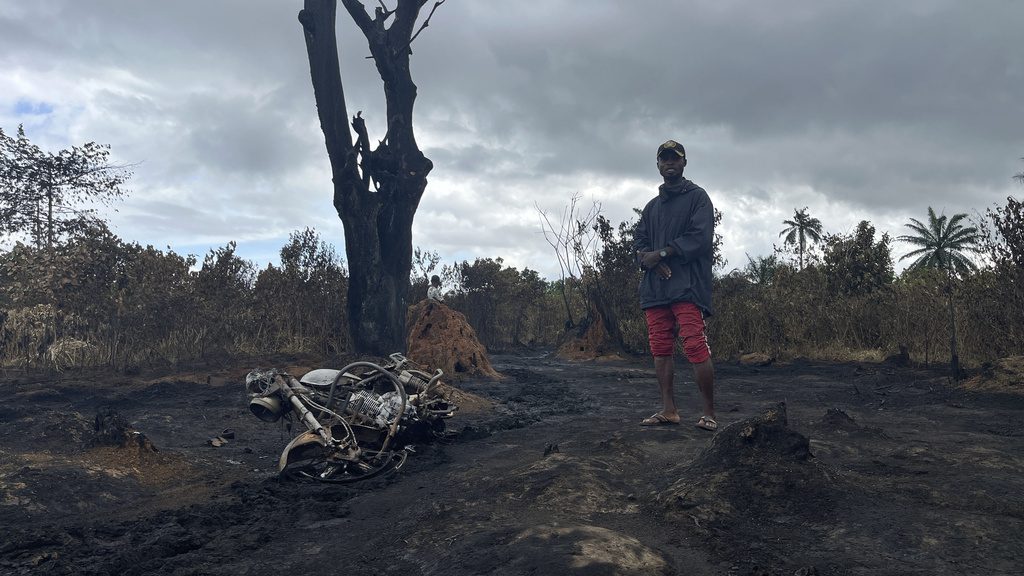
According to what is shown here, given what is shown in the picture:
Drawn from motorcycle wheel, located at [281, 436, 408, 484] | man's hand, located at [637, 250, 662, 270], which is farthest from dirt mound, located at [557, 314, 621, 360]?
motorcycle wheel, located at [281, 436, 408, 484]

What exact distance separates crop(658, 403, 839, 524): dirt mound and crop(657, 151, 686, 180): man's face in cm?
207

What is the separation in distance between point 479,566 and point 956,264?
31.9 feet

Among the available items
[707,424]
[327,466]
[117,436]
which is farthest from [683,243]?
[117,436]

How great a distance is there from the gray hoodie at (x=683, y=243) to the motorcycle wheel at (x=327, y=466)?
2.10 metres

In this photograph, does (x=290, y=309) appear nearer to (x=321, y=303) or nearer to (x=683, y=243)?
(x=321, y=303)

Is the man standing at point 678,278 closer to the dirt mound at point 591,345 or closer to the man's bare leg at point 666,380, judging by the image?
the man's bare leg at point 666,380

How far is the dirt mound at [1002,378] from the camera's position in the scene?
6.32 meters

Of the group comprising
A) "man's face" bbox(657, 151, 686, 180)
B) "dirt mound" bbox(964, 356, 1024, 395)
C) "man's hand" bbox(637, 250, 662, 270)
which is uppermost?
"man's face" bbox(657, 151, 686, 180)

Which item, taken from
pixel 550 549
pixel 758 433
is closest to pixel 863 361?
pixel 758 433

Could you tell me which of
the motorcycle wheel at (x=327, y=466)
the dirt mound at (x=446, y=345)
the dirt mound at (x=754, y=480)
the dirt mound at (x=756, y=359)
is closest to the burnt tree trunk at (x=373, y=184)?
the dirt mound at (x=446, y=345)

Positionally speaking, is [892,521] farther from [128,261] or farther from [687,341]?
[128,261]

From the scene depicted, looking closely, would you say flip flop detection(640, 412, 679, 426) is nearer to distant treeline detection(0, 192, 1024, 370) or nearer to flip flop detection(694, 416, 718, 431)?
flip flop detection(694, 416, 718, 431)

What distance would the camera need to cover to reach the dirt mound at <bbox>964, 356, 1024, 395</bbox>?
6316 millimetres

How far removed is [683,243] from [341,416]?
2.56 metres
